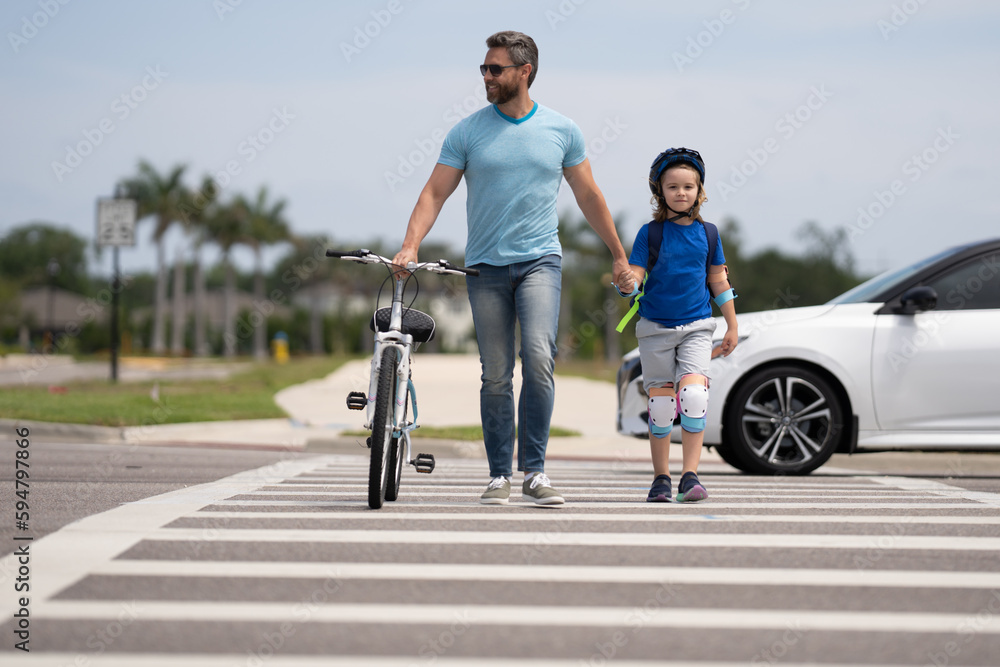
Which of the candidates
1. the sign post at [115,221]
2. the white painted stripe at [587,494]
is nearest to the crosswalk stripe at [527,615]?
the white painted stripe at [587,494]

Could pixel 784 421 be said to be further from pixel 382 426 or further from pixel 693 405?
pixel 382 426

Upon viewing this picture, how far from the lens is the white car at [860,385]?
7758 mm

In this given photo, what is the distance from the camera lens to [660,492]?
567cm

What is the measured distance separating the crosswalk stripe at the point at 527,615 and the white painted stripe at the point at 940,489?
8.95 ft

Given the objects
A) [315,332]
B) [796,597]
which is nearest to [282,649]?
[796,597]

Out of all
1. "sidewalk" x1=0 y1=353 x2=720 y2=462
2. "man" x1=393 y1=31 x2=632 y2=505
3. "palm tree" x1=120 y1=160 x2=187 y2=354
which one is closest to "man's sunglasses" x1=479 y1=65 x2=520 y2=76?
"man" x1=393 y1=31 x2=632 y2=505

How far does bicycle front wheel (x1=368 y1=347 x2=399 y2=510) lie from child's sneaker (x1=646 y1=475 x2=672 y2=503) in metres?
1.36

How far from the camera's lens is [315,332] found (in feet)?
332

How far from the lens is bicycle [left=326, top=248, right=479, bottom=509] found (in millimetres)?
5012

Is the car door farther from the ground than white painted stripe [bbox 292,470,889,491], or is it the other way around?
the car door

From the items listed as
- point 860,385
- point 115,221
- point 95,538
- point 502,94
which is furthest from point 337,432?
point 115,221

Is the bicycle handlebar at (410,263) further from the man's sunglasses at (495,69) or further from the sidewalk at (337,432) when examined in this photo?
the sidewalk at (337,432)

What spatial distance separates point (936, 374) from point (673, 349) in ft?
9.13

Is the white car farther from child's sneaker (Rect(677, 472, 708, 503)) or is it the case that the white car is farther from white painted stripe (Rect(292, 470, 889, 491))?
child's sneaker (Rect(677, 472, 708, 503))
